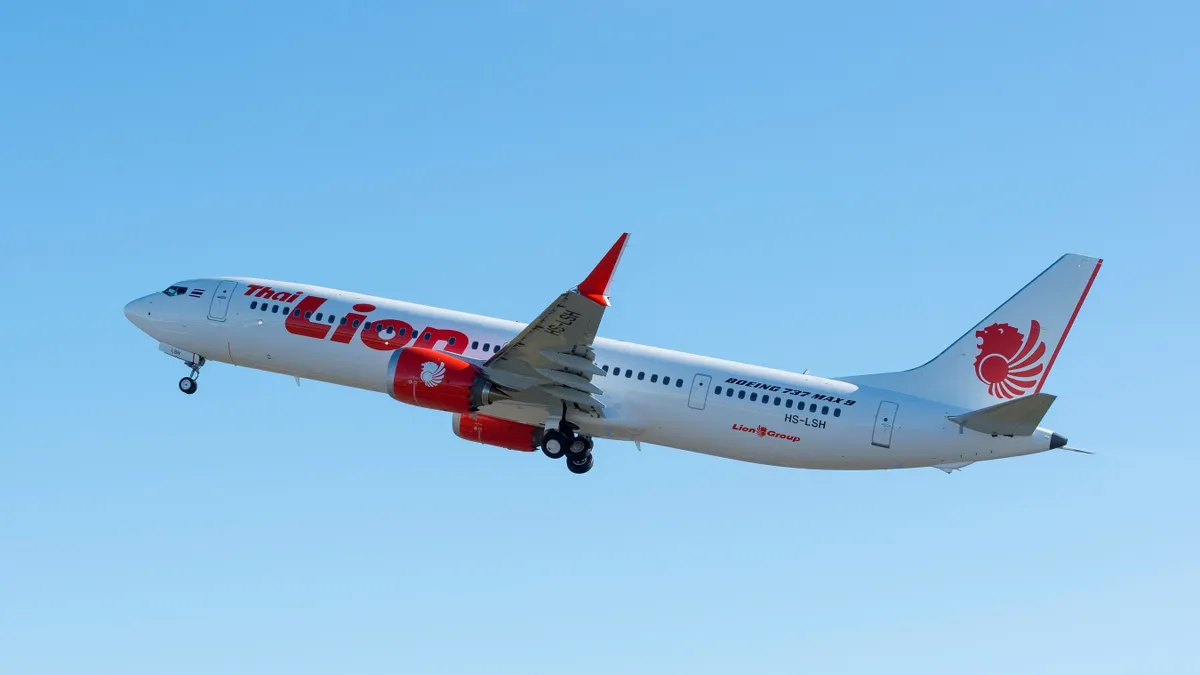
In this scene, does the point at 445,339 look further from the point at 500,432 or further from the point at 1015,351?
the point at 1015,351

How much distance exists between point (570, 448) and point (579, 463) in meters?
0.68

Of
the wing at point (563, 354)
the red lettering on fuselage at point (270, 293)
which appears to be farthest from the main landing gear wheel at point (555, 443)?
the red lettering on fuselage at point (270, 293)

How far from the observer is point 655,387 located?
4316cm

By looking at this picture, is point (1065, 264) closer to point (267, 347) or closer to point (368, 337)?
Answer: point (368, 337)

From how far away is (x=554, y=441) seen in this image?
146ft

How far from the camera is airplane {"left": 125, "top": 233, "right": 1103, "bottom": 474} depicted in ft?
134

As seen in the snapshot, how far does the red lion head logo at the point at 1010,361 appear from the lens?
1668 inches

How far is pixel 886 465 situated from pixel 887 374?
10.7 feet

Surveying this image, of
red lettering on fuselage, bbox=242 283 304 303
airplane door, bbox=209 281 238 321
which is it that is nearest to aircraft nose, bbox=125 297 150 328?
airplane door, bbox=209 281 238 321

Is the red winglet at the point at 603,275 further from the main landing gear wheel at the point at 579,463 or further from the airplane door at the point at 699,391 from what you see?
the main landing gear wheel at the point at 579,463

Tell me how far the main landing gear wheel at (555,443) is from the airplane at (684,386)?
5 cm

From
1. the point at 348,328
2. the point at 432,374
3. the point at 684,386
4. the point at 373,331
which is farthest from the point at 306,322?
the point at 684,386

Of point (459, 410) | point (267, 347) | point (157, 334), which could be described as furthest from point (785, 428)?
point (157, 334)

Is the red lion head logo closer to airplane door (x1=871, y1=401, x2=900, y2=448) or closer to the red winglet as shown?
airplane door (x1=871, y1=401, x2=900, y2=448)
